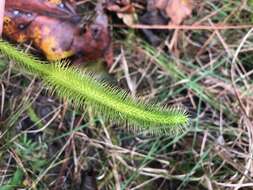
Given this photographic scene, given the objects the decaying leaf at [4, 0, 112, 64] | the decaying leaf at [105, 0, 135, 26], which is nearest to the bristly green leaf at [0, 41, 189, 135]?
the decaying leaf at [4, 0, 112, 64]

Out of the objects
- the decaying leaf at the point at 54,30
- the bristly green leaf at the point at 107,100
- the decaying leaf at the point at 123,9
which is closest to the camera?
the bristly green leaf at the point at 107,100

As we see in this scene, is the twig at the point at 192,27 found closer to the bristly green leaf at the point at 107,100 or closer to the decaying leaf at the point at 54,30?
the decaying leaf at the point at 54,30

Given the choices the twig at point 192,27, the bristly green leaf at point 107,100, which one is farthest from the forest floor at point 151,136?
the bristly green leaf at point 107,100

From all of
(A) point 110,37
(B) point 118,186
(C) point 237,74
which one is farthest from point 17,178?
(C) point 237,74

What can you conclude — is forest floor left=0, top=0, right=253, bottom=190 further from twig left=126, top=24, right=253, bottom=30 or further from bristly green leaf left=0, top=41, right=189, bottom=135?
bristly green leaf left=0, top=41, right=189, bottom=135

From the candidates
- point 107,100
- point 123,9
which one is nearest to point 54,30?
point 123,9

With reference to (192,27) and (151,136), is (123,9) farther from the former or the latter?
(151,136)
